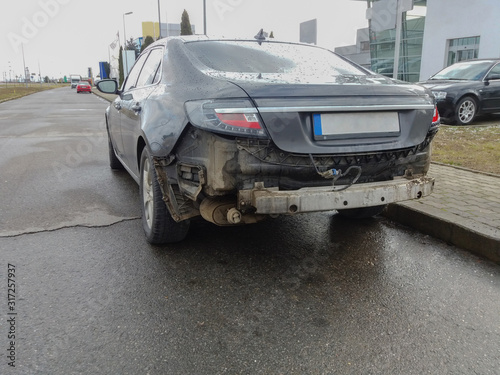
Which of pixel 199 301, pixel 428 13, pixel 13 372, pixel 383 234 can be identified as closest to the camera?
pixel 13 372

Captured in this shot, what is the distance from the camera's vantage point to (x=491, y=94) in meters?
10.2

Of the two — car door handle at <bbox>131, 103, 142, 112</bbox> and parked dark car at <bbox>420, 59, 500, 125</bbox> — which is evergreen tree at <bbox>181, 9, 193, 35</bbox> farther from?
car door handle at <bbox>131, 103, 142, 112</bbox>

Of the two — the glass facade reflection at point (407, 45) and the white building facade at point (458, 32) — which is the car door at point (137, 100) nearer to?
the white building facade at point (458, 32)

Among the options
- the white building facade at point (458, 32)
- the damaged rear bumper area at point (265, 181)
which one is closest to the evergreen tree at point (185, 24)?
the white building facade at point (458, 32)

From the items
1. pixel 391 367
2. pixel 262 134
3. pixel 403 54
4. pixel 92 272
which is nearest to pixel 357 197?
pixel 262 134

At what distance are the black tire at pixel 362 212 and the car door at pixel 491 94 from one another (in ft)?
24.9

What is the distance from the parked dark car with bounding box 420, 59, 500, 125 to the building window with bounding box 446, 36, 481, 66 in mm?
9627

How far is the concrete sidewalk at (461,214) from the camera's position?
3387mm

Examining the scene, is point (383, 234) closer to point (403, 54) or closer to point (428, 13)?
point (428, 13)

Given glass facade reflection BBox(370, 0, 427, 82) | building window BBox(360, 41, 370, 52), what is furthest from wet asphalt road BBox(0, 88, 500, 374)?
building window BBox(360, 41, 370, 52)

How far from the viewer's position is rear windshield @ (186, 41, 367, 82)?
9.96 feet

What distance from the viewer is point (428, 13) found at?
845 inches

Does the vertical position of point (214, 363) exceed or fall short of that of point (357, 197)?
it falls short

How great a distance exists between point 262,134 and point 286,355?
1186 mm
